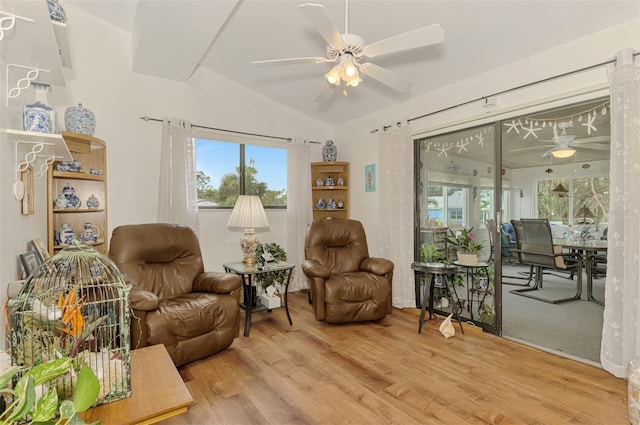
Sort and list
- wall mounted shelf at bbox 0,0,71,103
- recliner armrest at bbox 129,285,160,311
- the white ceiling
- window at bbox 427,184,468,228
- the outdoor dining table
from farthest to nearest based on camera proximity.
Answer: window at bbox 427,184,468,228 < the outdoor dining table < the white ceiling < recliner armrest at bbox 129,285,160,311 < wall mounted shelf at bbox 0,0,71,103

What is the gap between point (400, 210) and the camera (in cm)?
380


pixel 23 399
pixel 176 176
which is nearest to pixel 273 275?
pixel 176 176

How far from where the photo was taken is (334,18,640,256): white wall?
7.75 ft

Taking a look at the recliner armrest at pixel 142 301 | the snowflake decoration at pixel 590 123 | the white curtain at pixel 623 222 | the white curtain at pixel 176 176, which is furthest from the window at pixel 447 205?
the recliner armrest at pixel 142 301

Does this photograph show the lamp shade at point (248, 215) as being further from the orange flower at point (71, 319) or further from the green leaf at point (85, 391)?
the green leaf at point (85, 391)

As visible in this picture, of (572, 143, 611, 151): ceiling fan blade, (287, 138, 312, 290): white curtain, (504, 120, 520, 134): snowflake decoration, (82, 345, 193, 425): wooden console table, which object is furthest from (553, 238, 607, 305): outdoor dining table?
(82, 345, 193, 425): wooden console table

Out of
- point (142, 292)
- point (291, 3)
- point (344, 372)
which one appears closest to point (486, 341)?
point (344, 372)

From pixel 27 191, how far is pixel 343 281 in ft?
8.35

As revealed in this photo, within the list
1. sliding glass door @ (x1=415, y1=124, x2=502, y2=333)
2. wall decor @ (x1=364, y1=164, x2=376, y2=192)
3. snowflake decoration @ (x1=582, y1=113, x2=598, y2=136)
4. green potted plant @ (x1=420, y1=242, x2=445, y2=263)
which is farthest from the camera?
wall decor @ (x1=364, y1=164, x2=376, y2=192)

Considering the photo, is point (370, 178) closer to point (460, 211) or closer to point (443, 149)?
point (443, 149)

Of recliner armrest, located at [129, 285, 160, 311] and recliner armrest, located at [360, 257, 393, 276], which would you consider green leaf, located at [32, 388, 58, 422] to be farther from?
recliner armrest, located at [360, 257, 393, 276]

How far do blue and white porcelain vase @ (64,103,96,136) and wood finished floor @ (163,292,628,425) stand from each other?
7.23 feet

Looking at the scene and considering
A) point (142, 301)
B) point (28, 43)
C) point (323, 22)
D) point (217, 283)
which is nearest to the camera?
point (28, 43)

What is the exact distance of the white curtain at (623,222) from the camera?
7.04 feet
